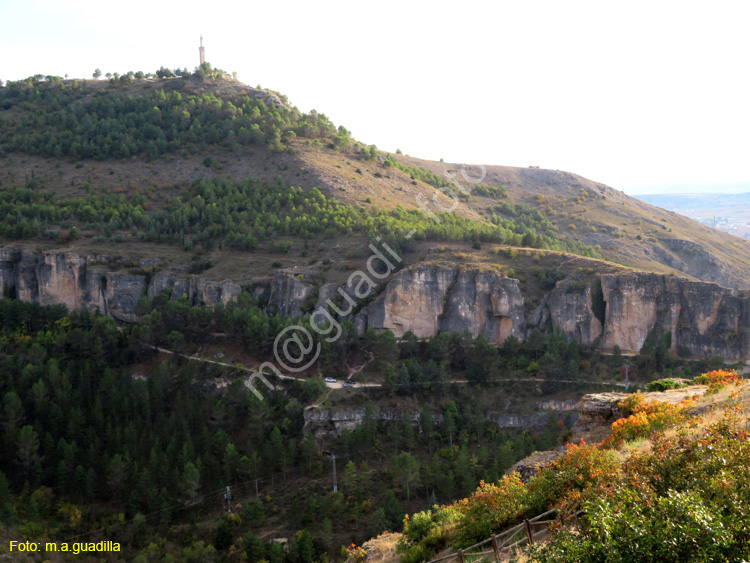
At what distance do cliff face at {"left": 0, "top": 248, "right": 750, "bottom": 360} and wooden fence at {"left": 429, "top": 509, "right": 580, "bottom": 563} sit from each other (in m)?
38.1

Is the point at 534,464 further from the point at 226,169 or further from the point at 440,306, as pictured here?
the point at 226,169

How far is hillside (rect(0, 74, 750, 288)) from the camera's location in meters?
65.2

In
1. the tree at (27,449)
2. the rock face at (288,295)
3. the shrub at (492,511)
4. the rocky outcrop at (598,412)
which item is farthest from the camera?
the rock face at (288,295)

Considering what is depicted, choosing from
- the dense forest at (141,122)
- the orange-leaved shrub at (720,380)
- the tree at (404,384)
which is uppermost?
the dense forest at (141,122)

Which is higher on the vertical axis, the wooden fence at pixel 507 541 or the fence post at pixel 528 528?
the fence post at pixel 528 528

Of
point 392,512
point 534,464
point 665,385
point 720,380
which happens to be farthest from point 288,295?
point 720,380

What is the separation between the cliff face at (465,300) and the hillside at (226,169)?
12.6ft

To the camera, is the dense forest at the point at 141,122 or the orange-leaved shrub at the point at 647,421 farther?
the dense forest at the point at 141,122

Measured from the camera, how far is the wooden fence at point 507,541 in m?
11.1

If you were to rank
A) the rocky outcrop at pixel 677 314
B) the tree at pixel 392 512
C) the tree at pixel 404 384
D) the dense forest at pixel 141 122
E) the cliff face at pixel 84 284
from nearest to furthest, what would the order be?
the tree at pixel 392 512
the tree at pixel 404 384
the rocky outcrop at pixel 677 314
the cliff face at pixel 84 284
the dense forest at pixel 141 122

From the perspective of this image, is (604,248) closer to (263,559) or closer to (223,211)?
(223,211)

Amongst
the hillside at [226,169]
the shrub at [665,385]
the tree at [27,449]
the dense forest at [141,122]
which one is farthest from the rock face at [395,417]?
the dense forest at [141,122]

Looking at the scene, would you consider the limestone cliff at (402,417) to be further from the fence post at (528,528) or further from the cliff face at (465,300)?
the fence post at (528,528)

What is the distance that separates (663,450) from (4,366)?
44584mm
